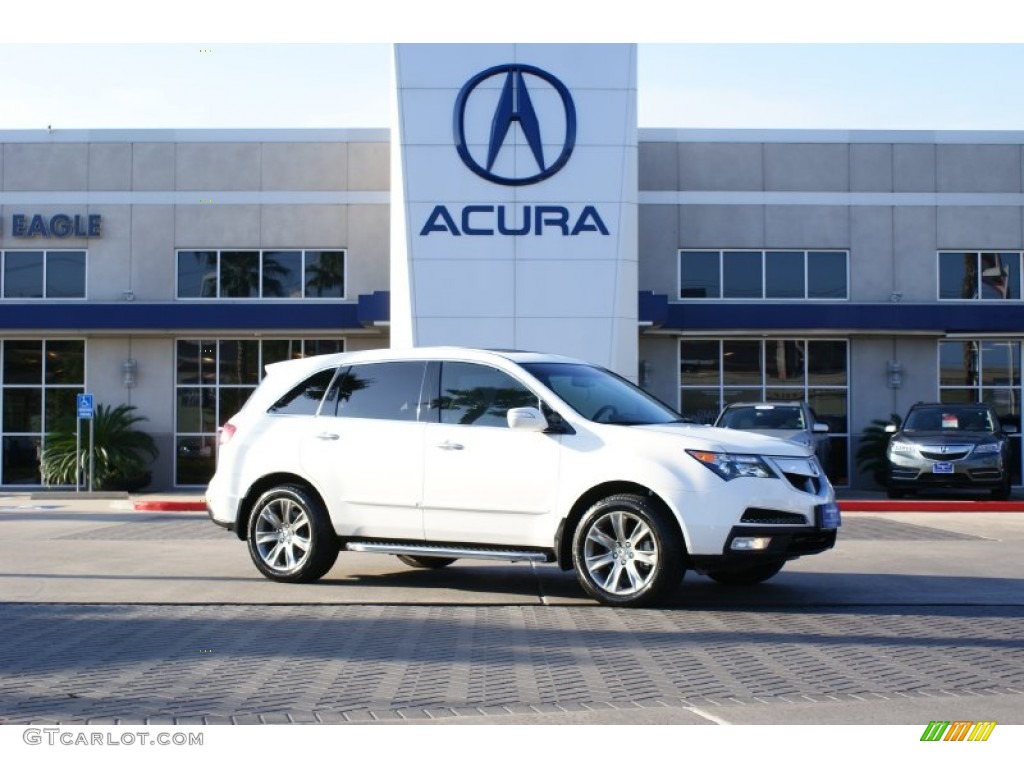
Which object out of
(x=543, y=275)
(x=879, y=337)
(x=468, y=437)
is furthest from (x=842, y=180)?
(x=468, y=437)

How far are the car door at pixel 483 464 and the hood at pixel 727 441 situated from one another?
2.77ft

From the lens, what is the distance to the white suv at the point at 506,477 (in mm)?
9203

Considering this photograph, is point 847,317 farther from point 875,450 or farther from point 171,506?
point 171,506

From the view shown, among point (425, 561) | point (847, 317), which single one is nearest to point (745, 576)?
point (425, 561)

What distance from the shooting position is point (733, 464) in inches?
363

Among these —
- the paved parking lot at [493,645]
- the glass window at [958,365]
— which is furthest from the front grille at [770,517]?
the glass window at [958,365]

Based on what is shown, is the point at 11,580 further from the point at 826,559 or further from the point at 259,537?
the point at 826,559

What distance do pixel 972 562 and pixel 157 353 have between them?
781 inches

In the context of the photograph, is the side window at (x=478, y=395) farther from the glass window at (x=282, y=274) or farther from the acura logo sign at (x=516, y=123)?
the glass window at (x=282, y=274)

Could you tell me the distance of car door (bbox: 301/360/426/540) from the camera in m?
10.2

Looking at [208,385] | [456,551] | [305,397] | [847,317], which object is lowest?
[456,551]

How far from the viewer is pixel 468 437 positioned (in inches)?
393

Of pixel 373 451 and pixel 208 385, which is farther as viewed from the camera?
pixel 208 385

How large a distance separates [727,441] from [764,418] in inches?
473
